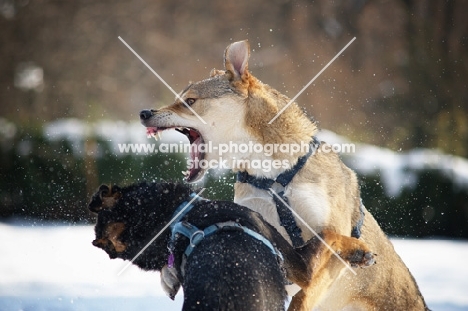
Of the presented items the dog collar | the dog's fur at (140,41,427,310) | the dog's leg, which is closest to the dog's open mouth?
the dog's fur at (140,41,427,310)

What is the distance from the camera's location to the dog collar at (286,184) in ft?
15.8

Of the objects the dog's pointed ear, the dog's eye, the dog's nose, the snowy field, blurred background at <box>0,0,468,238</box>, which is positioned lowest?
blurred background at <box>0,0,468,238</box>

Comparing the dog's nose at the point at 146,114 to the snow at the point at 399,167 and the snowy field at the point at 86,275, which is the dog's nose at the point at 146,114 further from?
the snow at the point at 399,167

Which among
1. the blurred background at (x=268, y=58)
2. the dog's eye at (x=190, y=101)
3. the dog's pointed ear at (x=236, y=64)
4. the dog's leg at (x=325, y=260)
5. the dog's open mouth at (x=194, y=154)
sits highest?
the dog's pointed ear at (x=236, y=64)

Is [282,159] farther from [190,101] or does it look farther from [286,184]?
[190,101]

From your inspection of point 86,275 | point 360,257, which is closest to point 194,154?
point 360,257

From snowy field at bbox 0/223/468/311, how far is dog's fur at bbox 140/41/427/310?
1386mm

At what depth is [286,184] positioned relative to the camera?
4.98 m

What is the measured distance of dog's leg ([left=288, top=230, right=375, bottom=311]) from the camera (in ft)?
14.5

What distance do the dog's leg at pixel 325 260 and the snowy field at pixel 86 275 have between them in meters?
1.82

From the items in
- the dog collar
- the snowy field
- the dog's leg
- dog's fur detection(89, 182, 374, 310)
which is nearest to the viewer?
dog's fur detection(89, 182, 374, 310)

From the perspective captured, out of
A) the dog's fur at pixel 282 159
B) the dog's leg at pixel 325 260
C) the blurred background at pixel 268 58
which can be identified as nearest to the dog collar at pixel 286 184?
the dog's fur at pixel 282 159

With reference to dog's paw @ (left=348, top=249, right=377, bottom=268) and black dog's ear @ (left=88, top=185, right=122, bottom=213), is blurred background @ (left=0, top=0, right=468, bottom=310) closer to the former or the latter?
dog's paw @ (left=348, top=249, right=377, bottom=268)

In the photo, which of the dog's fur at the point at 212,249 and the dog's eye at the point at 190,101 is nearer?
the dog's fur at the point at 212,249
